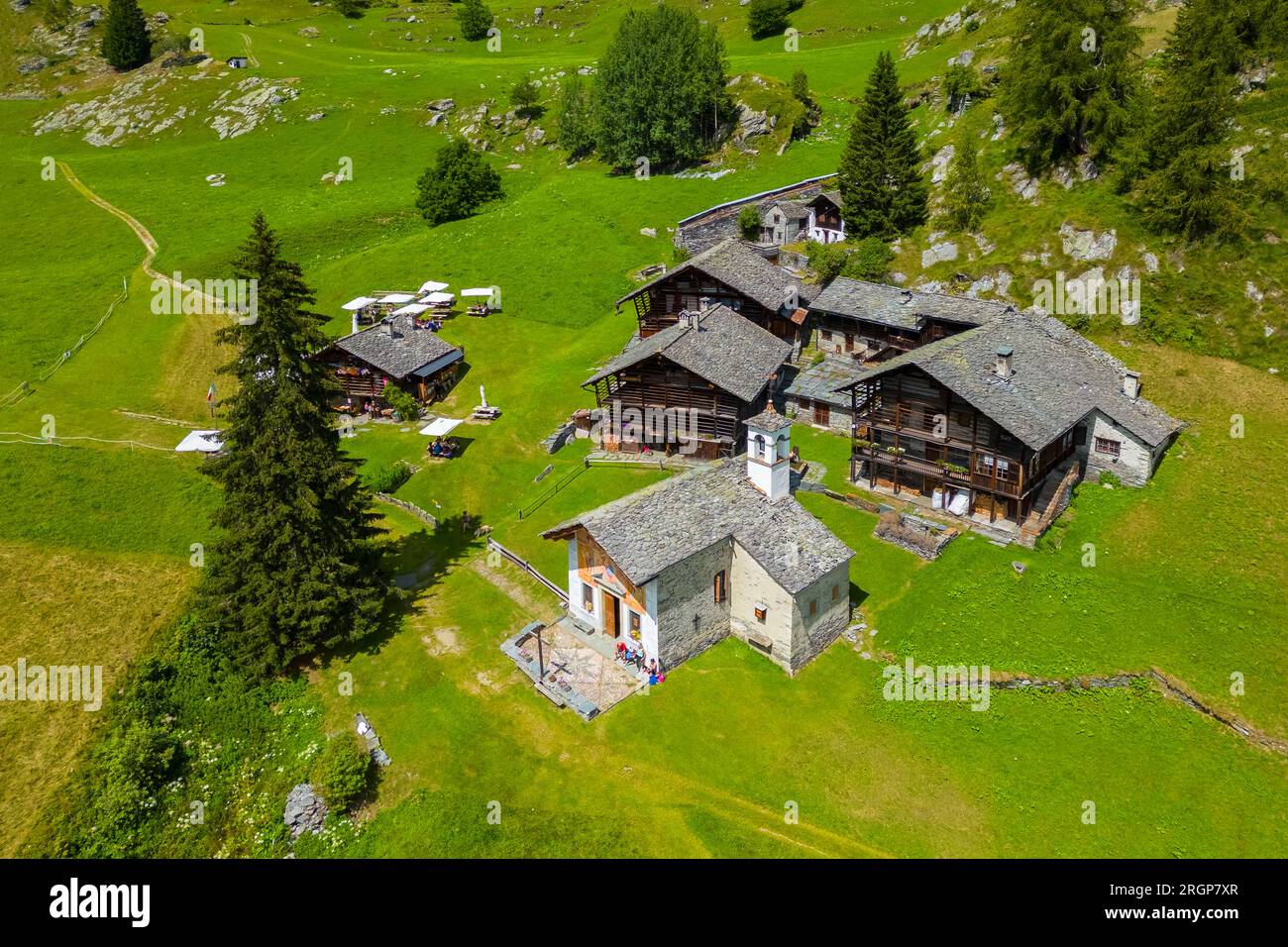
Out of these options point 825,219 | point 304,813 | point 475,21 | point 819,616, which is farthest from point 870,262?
point 475,21

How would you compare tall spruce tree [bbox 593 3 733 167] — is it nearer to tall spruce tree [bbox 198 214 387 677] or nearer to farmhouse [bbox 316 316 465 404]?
farmhouse [bbox 316 316 465 404]

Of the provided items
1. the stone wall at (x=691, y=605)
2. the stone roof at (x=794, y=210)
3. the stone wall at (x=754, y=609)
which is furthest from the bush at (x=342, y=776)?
the stone roof at (x=794, y=210)

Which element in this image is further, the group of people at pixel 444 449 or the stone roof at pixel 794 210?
the stone roof at pixel 794 210

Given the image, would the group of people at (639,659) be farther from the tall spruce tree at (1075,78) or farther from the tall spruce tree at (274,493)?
the tall spruce tree at (1075,78)

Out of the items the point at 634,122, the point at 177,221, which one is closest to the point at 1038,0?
the point at 634,122

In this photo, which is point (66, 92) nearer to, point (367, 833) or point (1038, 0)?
point (1038, 0)
